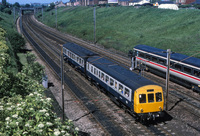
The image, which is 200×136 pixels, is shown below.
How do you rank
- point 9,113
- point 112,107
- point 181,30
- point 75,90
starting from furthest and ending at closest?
point 181,30, point 75,90, point 112,107, point 9,113

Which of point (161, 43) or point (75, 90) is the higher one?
point (161, 43)

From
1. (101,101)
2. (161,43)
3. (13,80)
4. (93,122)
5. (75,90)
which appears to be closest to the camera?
(13,80)

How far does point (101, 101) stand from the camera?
25.4m

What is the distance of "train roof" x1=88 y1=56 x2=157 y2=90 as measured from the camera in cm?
1994

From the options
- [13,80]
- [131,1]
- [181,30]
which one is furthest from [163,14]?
[131,1]

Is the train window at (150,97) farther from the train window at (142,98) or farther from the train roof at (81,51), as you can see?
the train roof at (81,51)

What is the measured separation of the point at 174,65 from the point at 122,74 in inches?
388

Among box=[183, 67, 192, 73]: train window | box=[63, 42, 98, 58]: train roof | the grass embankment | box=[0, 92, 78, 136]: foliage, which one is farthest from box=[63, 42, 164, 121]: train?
the grass embankment

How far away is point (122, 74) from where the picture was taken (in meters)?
22.7

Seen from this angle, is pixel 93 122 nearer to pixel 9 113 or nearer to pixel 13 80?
pixel 13 80

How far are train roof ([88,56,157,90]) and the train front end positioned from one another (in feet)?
1.90

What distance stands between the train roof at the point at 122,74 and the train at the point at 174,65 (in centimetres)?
376

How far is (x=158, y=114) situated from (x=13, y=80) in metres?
12.0

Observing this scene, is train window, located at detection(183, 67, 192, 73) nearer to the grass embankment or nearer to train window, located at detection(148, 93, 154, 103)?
train window, located at detection(148, 93, 154, 103)
